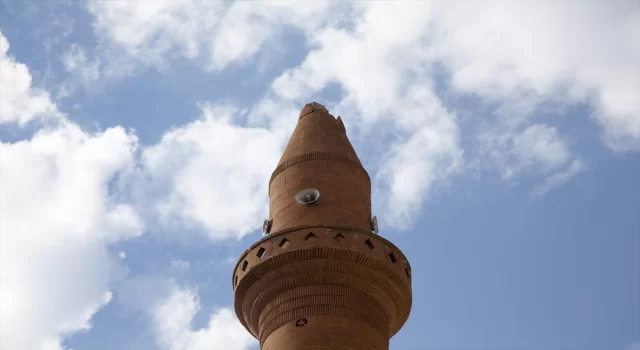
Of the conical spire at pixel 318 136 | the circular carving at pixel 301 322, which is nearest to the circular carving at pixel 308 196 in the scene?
the conical spire at pixel 318 136

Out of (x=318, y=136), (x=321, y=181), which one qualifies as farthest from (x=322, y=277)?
(x=318, y=136)

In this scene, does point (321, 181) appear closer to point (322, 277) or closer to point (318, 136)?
point (318, 136)

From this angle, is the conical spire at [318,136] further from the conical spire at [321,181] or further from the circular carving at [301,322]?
the circular carving at [301,322]

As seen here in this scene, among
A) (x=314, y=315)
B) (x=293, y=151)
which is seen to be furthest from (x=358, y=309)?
(x=293, y=151)

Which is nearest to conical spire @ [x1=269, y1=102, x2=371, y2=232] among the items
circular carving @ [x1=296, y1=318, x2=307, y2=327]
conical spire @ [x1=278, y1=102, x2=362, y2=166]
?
conical spire @ [x1=278, y1=102, x2=362, y2=166]

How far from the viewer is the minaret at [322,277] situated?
13.5 m

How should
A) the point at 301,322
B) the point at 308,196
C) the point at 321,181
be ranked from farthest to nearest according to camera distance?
the point at 321,181
the point at 308,196
the point at 301,322

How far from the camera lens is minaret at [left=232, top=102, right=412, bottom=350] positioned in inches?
531

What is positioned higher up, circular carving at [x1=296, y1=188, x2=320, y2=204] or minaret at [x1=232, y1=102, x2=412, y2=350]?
circular carving at [x1=296, y1=188, x2=320, y2=204]

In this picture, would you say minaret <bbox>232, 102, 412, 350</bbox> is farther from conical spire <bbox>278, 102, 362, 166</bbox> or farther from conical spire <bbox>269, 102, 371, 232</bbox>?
conical spire <bbox>278, 102, 362, 166</bbox>

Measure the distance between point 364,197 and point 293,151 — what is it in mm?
1563

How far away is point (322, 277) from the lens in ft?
45.4

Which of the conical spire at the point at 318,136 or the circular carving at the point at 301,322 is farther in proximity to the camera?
the conical spire at the point at 318,136

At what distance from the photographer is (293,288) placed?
45.6 ft
